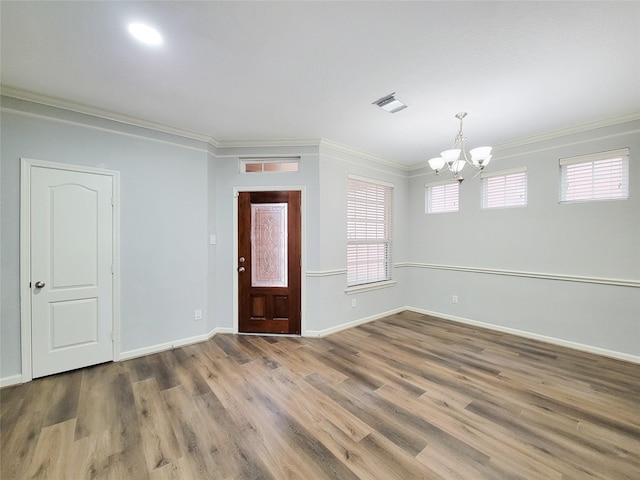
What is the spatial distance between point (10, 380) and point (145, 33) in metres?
3.29

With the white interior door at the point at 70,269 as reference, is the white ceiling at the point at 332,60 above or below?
above

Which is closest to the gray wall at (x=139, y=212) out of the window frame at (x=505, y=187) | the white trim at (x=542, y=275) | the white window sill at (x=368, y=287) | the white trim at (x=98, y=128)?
the white trim at (x=98, y=128)

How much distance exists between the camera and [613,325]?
306 centimetres

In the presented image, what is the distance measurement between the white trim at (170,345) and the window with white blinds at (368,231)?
2.15m

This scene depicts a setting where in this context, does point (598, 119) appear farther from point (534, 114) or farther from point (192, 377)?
point (192, 377)

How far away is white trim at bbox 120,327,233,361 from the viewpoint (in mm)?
3012

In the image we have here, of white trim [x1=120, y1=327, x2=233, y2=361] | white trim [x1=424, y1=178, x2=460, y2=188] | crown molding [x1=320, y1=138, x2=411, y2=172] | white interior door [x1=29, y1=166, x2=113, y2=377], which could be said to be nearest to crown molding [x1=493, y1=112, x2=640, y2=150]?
white trim [x1=424, y1=178, x2=460, y2=188]

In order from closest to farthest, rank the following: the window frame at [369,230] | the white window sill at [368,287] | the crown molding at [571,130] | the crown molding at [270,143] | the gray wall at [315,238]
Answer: the gray wall at [315,238] → the crown molding at [571,130] → the crown molding at [270,143] → the white window sill at [368,287] → the window frame at [369,230]

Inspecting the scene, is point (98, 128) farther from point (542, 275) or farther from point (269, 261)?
point (542, 275)

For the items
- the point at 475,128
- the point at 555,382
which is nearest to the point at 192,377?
the point at 555,382

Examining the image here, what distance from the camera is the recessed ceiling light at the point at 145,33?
1.68 metres

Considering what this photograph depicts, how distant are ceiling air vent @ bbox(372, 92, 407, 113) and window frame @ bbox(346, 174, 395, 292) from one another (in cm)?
143

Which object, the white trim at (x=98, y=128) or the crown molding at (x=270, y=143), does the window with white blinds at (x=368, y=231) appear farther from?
the white trim at (x=98, y=128)

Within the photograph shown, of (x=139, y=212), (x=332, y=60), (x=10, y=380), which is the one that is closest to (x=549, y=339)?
(x=332, y=60)
